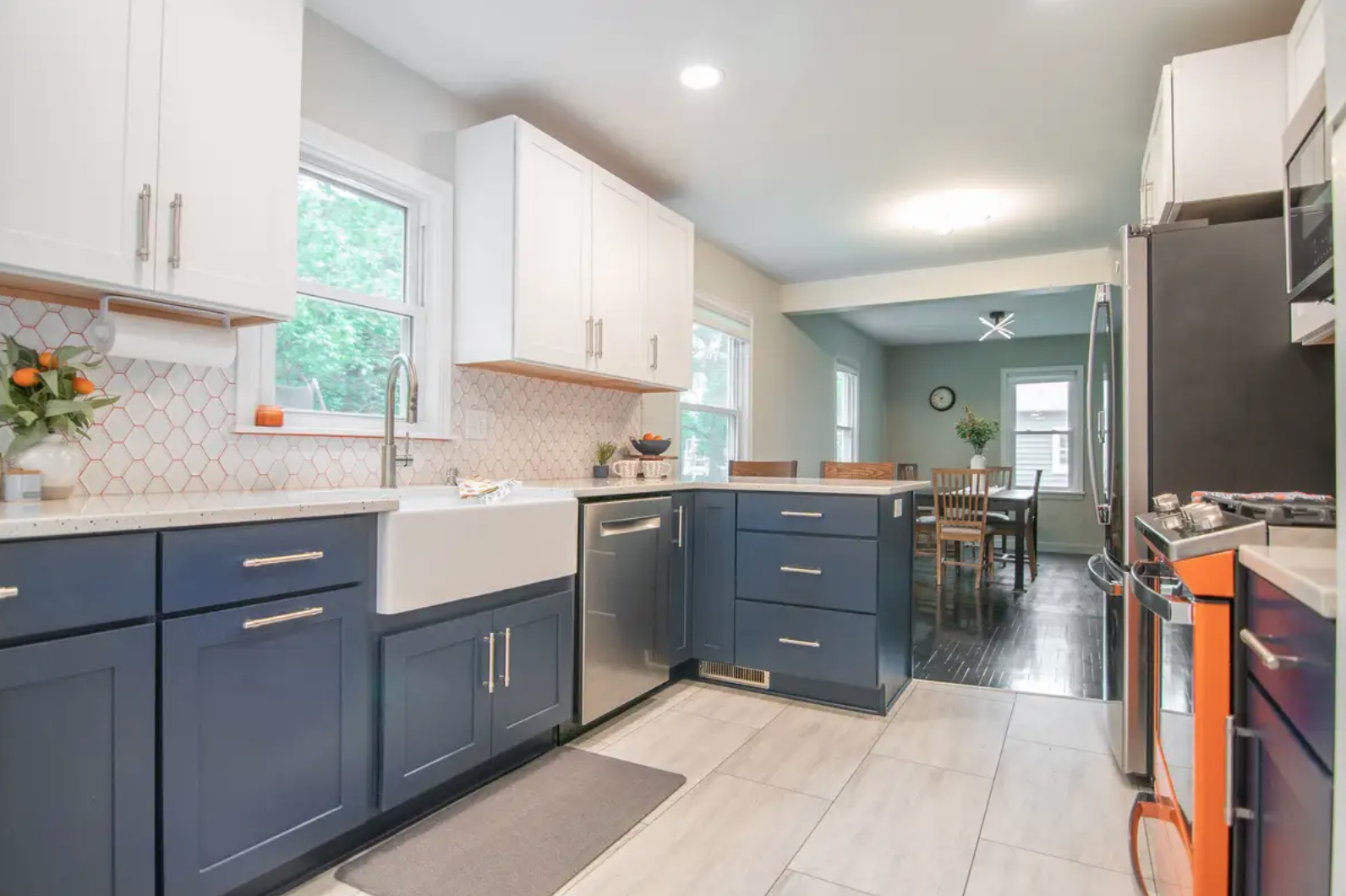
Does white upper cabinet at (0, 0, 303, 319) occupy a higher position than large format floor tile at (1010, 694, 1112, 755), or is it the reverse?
white upper cabinet at (0, 0, 303, 319)

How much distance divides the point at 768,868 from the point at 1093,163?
137 inches

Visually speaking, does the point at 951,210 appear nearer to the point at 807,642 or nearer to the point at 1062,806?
the point at 807,642

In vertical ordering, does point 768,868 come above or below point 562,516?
below

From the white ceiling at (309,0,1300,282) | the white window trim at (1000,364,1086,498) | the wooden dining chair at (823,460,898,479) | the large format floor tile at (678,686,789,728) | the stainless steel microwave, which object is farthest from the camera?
the white window trim at (1000,364,1086,498)

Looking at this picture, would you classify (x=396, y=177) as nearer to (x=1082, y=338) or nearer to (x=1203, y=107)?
(x=1203, y=107)

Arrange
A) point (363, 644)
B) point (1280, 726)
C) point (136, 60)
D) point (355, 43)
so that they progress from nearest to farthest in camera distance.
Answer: point (1280, 726) < point (136, 60) < point (363, 644) < point (355, 43)

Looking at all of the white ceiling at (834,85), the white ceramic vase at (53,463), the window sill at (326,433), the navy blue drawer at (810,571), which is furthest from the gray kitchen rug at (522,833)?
the white ceiling at (834,85)

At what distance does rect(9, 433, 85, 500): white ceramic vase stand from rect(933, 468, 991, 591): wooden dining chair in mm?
5326

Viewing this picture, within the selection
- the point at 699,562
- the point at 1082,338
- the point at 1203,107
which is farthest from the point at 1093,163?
the point at 1082,338

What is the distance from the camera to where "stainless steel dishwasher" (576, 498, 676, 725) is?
8.48ft

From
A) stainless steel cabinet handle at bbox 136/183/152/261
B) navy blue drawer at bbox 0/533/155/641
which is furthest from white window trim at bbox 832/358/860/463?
navy blue drawer at bbox 0/533/155/641

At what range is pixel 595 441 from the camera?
149 inches

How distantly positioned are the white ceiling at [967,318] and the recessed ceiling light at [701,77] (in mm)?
3274

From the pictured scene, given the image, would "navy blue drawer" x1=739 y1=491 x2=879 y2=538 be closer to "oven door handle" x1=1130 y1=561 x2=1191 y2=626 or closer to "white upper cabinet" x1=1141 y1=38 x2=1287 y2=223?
"oven door handle" x1=1130 y1=561 x2=1191 y2=626
